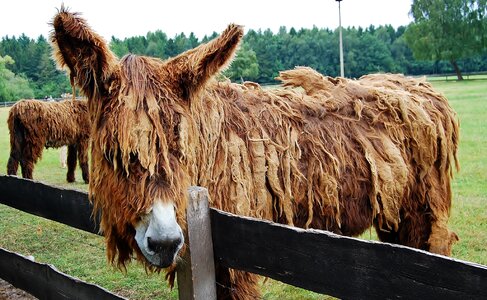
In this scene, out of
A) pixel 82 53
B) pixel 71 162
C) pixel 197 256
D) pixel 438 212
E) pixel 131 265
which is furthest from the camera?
pixel 71 162

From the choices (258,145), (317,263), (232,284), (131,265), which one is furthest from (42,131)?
(317,263)

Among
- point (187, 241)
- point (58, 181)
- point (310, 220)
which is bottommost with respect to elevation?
point (58, 181)

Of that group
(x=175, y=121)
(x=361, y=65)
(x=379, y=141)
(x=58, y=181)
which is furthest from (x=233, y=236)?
(x=361, y=65)

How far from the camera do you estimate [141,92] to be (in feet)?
8.64

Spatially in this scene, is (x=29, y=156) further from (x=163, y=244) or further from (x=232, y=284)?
(x=163, y=244)

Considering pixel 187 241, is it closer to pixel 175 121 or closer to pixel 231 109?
pixel 175 121

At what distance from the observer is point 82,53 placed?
2.69 m

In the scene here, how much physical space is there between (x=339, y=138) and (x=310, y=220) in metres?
0.72

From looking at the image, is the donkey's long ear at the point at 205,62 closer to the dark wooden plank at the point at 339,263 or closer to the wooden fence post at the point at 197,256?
the wooden fence post at the point at 197,256

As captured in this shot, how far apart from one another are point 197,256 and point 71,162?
427 inches

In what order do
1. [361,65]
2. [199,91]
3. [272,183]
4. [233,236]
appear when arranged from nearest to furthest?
[233,236] → [199,91] → [272,183] → [361,65]

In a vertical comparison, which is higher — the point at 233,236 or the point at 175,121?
the point at 175,121

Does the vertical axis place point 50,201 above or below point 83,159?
above

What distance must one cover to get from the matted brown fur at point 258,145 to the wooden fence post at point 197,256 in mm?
84
